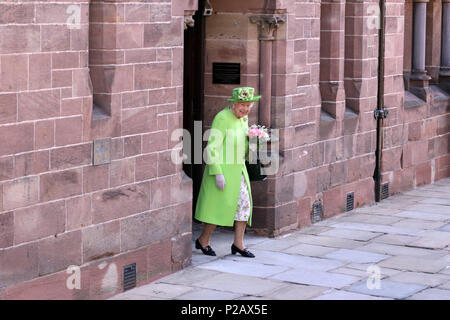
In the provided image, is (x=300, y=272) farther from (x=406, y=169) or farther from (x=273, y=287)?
(x=406, y=169)

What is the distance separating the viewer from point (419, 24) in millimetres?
17000

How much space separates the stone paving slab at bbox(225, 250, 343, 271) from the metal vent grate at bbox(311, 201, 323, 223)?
1.82 m

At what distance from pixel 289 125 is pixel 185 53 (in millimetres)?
1411

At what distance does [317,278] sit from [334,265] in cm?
64

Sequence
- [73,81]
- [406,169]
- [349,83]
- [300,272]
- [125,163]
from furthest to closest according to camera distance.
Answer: [406,169] → [349,83] → [300,272] → [125,163] → [73,81]

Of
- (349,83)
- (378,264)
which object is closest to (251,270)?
(378,264)

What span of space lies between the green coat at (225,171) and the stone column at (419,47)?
6.28m

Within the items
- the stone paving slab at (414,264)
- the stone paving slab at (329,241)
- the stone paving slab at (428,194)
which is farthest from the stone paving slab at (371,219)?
the stone paving slab at (414,264)

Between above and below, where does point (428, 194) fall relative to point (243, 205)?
below

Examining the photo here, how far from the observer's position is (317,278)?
10719 millimetres

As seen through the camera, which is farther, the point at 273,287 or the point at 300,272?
the point at 300,272

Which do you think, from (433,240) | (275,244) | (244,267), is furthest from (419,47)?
(244,267)

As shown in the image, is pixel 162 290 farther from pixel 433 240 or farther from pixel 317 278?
pixel 433 240

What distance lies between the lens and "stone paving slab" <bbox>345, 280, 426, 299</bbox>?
10094 millimetres
